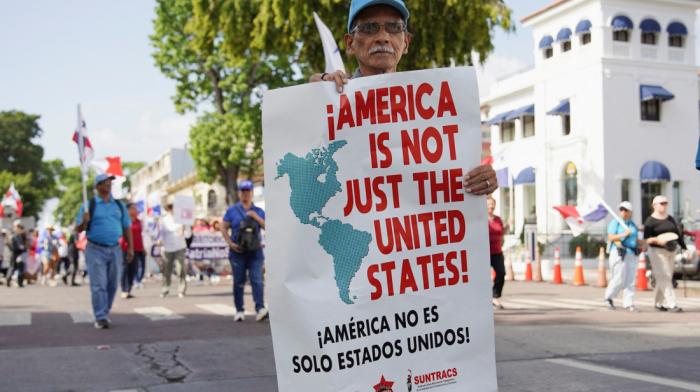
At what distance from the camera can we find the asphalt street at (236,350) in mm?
5252

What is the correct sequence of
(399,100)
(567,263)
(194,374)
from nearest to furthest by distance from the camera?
(399,100), (194,374), (567,263)

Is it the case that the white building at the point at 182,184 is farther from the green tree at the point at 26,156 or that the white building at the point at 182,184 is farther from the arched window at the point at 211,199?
the green tree at the point at 26,156

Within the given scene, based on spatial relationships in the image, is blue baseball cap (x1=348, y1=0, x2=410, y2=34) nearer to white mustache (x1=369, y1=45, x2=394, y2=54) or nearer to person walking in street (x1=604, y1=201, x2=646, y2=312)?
white mustache (x1=369, y1=45, x2=394, y2=54)

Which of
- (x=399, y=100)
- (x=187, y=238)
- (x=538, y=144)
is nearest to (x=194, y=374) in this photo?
(x=399, y=100)

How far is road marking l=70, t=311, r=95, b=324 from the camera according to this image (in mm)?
9531

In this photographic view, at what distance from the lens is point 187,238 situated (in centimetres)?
1471

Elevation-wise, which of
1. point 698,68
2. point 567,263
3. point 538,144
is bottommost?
point 567,263

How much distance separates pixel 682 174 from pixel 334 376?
31245mm

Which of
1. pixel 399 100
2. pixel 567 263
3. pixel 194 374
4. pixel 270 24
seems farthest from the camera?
pixel 567 263

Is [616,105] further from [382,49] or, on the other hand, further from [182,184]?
[182,184]

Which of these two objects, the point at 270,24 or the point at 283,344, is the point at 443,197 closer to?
the point at 283,344

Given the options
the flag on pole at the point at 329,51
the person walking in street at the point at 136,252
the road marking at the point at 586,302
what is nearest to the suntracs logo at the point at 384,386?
the flag on pole at the point at 329,51

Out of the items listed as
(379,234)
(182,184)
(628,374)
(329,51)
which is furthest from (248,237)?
(182,184)

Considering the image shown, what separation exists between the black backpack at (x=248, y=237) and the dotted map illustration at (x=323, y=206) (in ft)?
22.1
